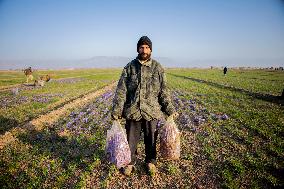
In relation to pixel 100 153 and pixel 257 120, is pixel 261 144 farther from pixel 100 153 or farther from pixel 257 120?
pixel 100 153

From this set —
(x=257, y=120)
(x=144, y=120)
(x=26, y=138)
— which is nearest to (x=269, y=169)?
(x=144, y=120)

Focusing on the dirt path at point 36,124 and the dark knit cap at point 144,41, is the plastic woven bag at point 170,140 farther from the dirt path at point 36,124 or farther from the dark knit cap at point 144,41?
the dirt path at point 36,124

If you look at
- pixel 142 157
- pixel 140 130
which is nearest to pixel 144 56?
pixel 140 130

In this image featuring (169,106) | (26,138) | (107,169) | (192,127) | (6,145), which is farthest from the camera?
(192,127)

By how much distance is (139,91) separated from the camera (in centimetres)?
577

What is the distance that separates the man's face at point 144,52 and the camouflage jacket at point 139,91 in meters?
0.13

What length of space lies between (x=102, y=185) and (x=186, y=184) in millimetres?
1870

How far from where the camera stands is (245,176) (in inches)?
244

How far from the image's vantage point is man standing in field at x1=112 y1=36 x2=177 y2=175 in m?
5.76

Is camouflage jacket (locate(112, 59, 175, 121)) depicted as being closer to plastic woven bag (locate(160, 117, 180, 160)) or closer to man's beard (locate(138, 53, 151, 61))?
man's beard (locate(138, 53, 151, 61))

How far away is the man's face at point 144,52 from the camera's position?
5617 mm

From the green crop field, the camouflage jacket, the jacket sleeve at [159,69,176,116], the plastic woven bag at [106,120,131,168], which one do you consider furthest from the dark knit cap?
the green crop field

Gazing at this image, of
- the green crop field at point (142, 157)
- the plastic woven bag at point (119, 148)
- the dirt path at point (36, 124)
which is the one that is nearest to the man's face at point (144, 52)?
the plastic woven bag at point (119, 148)

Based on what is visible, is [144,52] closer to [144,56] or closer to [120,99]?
[144,56]
